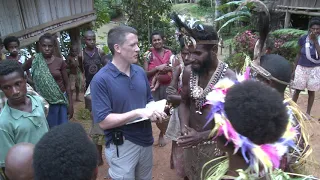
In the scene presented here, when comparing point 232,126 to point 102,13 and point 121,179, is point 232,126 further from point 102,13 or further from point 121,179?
point 102,13

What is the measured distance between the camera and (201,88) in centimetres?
280

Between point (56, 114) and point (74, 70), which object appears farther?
point (74, 70)

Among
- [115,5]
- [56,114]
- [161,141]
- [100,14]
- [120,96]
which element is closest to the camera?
[120,96]

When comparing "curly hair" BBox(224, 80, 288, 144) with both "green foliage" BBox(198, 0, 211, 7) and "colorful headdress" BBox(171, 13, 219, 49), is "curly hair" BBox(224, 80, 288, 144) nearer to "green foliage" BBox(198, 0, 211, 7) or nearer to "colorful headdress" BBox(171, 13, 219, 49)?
"colorful headdress" BBox(171, 13, 219, 49)

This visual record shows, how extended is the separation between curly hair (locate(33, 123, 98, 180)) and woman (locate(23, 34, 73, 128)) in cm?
281

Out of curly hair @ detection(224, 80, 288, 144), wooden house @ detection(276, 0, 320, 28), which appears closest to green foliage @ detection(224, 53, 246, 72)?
wooden house @ detection(276, 0, 320, 28)

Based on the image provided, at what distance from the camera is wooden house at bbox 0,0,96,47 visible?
537 cm

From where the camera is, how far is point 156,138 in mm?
5680

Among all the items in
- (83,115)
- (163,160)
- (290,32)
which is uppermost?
(290,32)

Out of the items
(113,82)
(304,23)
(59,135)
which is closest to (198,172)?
(113,82)

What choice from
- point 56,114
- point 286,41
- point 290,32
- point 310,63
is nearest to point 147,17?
point 290,32

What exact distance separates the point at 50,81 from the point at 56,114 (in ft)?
1.57

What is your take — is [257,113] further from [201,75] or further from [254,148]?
[201,75]

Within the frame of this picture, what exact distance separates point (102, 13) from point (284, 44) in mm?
6239
